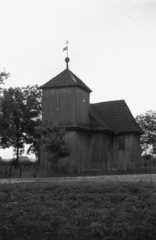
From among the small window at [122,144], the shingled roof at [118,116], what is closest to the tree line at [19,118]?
the shingled roof at [118,116]

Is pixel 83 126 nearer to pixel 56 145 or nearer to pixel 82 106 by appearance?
pixel 82 106

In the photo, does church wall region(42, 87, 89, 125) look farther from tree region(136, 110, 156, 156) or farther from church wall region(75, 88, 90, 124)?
tree region(136, 110, 156, 156)

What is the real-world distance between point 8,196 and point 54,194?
194 cm

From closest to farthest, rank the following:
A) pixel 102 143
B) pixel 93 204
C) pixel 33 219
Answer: pixel 33 219
pixel 93 204
pixel 102 143

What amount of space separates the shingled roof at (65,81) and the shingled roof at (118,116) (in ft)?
17.2

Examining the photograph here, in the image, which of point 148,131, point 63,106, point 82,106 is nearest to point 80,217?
point 63,106

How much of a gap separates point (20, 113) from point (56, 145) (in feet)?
71.8

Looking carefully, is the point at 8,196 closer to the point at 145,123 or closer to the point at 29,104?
the point at 29,104

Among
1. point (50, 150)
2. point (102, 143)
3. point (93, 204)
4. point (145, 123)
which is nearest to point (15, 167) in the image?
point (50, 150)

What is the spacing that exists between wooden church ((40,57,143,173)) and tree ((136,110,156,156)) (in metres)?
22.6

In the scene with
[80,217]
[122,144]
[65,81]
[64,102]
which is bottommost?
[80,217]

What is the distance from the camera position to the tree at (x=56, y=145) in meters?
31.4

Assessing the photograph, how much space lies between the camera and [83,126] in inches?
1453

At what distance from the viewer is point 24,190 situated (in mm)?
15820
